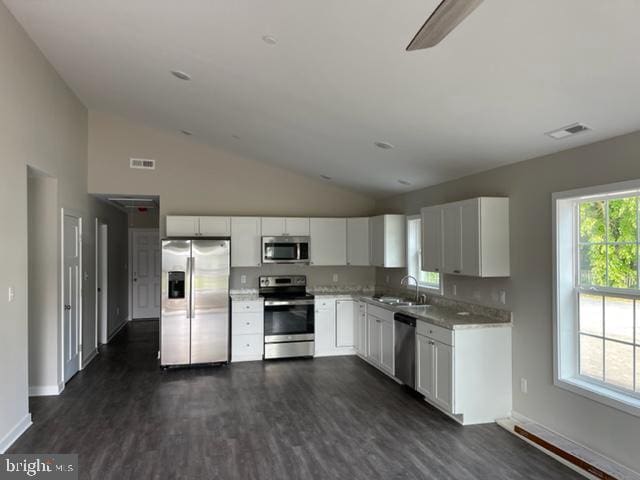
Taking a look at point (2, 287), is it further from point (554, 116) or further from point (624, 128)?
point (624, 128)

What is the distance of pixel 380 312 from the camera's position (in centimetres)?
574

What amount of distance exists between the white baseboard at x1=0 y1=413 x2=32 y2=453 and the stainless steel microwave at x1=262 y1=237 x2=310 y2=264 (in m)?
3.43

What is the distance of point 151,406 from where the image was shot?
4.59m

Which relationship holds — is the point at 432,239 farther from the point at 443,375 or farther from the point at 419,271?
the point at 443,375

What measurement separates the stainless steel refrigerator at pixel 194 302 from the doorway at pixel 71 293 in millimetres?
1046

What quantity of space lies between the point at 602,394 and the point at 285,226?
456 cm

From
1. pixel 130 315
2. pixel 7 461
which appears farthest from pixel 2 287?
pixel 130 315

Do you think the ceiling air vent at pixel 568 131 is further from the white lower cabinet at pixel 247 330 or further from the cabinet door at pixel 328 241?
the white lower cabinet at pixel 247 330

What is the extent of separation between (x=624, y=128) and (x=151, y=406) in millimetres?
4711

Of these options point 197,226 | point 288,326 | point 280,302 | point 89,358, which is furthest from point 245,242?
point 89,358

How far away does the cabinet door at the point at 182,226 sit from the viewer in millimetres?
6398

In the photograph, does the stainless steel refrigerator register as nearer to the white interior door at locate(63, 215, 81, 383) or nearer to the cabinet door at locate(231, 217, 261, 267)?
the cabinet door at locate(231, 217, 261, 267)

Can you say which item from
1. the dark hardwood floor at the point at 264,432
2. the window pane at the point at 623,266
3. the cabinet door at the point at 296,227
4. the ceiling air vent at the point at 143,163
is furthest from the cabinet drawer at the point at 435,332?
the ceiling air vent at the point at 143,163

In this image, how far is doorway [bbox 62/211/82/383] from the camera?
5.32m
